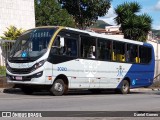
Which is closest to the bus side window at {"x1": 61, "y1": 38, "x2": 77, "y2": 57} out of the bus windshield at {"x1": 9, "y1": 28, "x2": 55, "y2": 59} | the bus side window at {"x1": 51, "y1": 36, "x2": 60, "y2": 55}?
the bus side window at {"x1": 51, "y1": 36, "x2": 60, "y2": 55}

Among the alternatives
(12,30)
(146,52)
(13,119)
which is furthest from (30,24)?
(13,119)

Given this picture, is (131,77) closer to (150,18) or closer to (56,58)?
(56,58)

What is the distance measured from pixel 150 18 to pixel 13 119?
3569cm

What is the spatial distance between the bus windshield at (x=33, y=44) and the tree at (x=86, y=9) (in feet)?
94.6

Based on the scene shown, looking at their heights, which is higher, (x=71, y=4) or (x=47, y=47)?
(x=71, y=4)

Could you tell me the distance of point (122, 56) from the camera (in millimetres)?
24094

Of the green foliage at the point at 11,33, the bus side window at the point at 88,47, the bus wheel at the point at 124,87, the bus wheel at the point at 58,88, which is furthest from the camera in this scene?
the green foliage at the point at 11,33

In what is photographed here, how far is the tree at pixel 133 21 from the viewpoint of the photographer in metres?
43.2

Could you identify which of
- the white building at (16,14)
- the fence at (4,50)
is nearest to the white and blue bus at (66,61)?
the fence at (4,50)

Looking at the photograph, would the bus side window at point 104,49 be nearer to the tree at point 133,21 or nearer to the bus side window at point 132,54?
the bus side window at point 132,54

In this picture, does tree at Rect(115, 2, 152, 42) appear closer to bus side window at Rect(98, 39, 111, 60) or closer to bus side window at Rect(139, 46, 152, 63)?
bus side window at Rect(139, 46, 152, 63)

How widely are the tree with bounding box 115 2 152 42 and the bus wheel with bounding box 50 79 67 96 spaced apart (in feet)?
82.7

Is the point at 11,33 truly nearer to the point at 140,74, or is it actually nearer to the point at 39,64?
the point at 140,74

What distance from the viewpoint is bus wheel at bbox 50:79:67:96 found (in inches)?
727
